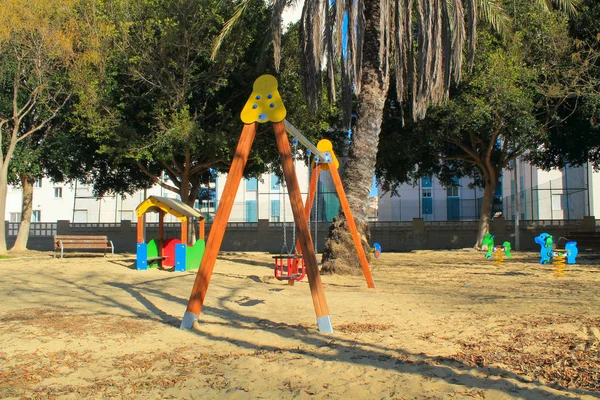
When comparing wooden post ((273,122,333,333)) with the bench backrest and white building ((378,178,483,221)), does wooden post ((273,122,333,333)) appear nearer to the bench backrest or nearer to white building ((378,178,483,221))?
the bench backrest

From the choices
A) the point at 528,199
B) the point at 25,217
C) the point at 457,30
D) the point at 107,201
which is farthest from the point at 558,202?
the point at 107,201

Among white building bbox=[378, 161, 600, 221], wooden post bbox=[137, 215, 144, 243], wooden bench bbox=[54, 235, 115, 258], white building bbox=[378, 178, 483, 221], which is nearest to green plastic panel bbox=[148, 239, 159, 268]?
wooden post bbox=[137, 215, 144, 243]

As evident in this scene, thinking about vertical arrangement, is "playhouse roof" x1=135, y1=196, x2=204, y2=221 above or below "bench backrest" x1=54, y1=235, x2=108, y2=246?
above

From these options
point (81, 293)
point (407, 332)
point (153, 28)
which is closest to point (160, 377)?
point (407, 332)

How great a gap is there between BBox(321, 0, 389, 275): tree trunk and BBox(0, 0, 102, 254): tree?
10.4m

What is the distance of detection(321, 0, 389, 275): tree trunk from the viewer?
40.9 ft

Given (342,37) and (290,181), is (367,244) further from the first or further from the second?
(290,181)

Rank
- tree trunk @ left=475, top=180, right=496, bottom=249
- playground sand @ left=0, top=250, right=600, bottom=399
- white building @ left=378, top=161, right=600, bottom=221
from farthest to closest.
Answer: white building @ left=378, top=161, right=600, bottom=221, tree trunk @ left=475, top=180, right=496, bottom=249, playground sand @ left=0, top=250, right=600, bottom=399

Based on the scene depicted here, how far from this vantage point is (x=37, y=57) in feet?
60.8

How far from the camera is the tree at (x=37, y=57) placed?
17.9 m

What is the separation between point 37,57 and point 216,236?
50.3ft

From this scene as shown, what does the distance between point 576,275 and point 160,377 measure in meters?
11.2

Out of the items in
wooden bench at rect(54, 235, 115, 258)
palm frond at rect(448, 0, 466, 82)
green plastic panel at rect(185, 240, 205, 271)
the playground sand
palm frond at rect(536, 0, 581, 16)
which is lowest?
the playground sand

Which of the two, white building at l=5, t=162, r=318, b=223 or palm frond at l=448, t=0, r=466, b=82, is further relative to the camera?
white building at l=5, t=162, r=318, b=223
